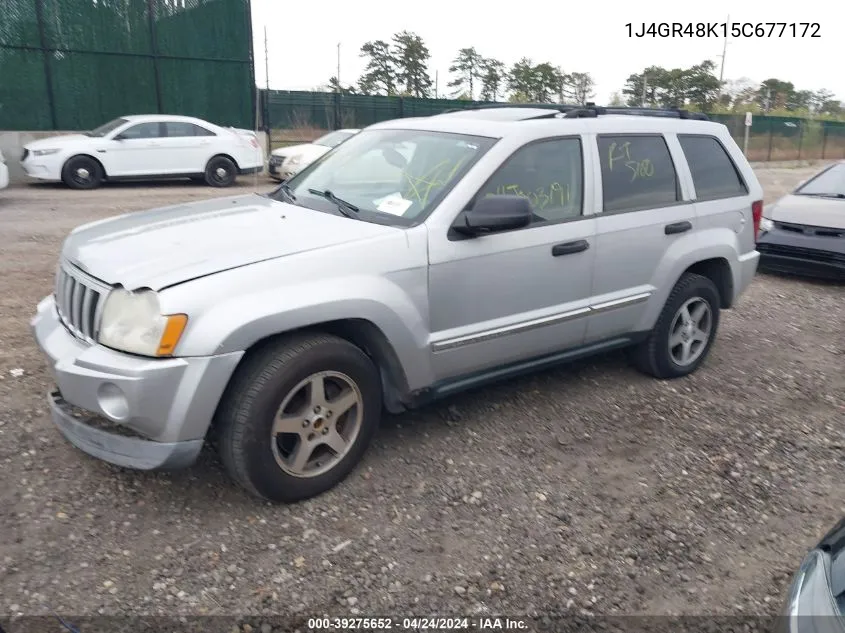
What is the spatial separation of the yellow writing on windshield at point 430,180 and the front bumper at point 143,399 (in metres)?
1.34

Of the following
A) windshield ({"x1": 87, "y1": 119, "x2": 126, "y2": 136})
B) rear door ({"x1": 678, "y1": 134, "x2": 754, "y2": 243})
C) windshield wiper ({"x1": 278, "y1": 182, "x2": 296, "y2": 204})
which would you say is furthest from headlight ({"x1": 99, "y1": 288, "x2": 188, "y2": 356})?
windshield ({"x1": 87, "y1": 119, "x2": 126, "y2": 136})

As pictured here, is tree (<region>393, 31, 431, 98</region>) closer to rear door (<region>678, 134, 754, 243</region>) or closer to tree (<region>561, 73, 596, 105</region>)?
tree (<region>561, 73, 596, 105</region>)

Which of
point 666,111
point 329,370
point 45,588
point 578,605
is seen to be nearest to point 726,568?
point 578,605

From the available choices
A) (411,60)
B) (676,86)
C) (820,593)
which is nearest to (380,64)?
(411,60)

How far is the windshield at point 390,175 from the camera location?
3.87 m

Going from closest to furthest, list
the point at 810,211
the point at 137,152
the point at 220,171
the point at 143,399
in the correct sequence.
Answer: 1. the point at 143,399
2. the point at 810,211
3. the point at 137,152
4. the point at 220,171

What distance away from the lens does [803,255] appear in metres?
8.54

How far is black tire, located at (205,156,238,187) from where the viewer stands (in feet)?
51.8

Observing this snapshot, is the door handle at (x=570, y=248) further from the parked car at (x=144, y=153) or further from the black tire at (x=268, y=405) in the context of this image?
the parked car at (x=144, y=153)

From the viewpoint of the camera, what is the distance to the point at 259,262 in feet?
10.6

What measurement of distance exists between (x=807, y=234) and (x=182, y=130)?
38.7ft

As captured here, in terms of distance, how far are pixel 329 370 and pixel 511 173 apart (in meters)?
1.51

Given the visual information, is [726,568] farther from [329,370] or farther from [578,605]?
[329,370]

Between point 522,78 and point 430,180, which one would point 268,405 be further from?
point 522,78
